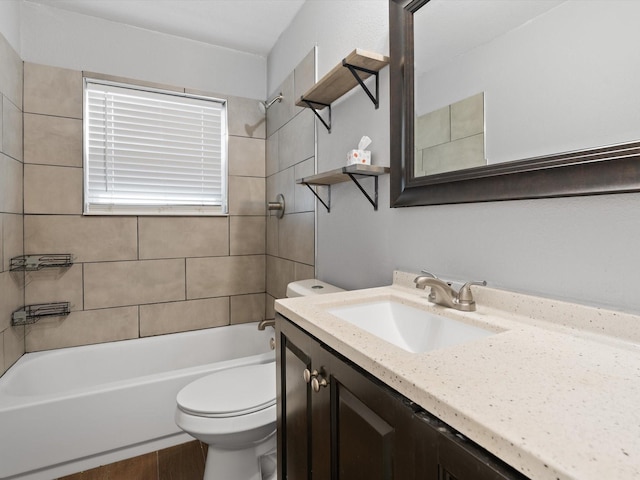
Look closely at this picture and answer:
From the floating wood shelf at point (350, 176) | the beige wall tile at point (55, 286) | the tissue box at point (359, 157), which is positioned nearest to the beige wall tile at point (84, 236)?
the beige wall tile at point (55, 286)

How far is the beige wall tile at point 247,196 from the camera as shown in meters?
2.62

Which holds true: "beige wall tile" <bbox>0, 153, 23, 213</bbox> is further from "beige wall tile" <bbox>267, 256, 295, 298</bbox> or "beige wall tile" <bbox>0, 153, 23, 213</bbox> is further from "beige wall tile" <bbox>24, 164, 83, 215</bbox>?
"beige wall tile" <bbox>267, 256, 295, 298</bbox>

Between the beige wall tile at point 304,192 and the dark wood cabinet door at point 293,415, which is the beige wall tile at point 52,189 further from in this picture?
A: the dark wood cabinet door at point 293,415

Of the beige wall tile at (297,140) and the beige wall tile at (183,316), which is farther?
the beige wall tile at (183,316)

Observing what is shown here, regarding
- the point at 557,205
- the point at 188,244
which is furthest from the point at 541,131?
the point at 188,244

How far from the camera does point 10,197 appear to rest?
72.8 inches

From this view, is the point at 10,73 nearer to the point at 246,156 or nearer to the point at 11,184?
the point at 11,184

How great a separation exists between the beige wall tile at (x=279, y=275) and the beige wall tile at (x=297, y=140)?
0.67 metres

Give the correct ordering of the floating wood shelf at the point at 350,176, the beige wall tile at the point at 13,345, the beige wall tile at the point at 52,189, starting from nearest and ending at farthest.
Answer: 1. the floating wood shelf at the point at 350,176
2. the beige wall tile at the point at 13,345
3. the beige wall tile at the point at 52,189

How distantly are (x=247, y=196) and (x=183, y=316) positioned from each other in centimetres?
101

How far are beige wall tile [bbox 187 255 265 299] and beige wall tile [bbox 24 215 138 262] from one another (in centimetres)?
42

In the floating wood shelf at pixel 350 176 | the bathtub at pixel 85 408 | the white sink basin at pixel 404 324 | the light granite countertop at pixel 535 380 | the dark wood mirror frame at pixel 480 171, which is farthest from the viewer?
the bathtub at pixel 85 408

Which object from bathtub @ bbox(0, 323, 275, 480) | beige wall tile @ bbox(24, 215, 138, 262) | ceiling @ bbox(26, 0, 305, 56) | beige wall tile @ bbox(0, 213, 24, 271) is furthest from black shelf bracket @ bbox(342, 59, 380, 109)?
beige wall tile @ bbox(0, 213, 24, 271)

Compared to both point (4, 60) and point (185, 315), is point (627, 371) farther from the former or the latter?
point (4, 60)
